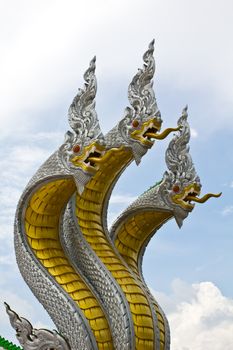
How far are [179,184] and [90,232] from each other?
5.35 ft

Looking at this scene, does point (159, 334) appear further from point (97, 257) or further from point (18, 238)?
point (18, 238)

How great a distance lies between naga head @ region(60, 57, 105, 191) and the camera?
468 inches

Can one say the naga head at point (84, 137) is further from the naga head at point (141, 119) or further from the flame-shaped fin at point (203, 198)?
the flame-shaped fin at point (203, 198)

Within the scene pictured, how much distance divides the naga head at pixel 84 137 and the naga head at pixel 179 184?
6.13 ft

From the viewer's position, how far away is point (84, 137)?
12.1 metres

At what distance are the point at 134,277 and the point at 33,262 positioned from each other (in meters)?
1.61

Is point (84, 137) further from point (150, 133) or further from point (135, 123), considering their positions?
point (150, 133)

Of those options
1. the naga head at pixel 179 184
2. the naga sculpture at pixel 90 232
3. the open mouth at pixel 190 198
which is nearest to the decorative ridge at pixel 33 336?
the naga sculpture at pixel 90 232

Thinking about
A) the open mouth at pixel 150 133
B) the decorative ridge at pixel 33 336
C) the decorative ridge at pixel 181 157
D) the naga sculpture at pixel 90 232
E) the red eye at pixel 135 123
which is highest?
the decorative ridge at pixel 181 157

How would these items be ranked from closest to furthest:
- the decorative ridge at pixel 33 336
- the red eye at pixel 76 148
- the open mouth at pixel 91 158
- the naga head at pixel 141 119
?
the open mouth at pixel 91 158 → the red eye at pixel 76 148 → the decorative ridge at pixel 33 336 → the naga head at pixel 141 119

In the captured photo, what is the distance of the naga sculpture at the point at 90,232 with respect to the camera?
39.8ft

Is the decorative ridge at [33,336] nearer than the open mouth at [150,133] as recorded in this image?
Yes

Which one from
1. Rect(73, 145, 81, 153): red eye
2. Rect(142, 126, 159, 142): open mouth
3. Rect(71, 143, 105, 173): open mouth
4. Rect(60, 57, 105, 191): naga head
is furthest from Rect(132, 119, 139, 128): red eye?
Rect(73, 145, 81, 153): red eye

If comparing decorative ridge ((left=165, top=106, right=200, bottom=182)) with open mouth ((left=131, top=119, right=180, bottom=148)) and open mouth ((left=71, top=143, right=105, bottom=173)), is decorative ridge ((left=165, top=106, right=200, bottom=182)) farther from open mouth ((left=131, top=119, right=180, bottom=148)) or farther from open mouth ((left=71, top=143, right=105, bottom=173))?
open mouth ((left=71, top=143, right=105, bottom=173))
